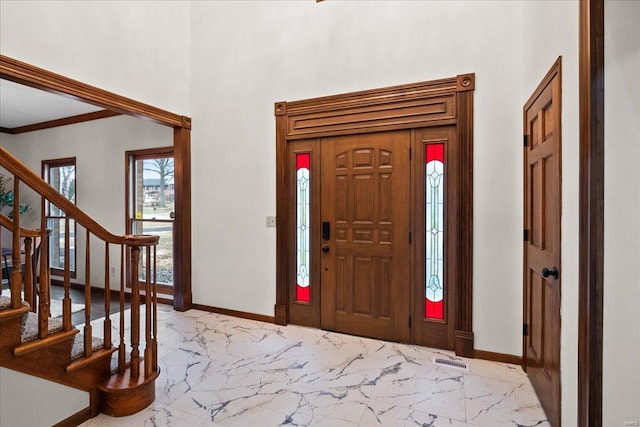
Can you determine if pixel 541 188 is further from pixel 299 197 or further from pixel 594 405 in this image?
pixel 299 197

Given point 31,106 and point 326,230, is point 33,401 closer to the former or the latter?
point 326,230

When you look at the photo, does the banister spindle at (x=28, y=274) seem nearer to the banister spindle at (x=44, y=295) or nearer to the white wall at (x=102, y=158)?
the banister spindle at (x=44, y=295)

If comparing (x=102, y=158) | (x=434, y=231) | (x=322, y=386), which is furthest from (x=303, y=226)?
(x=102, y=158)

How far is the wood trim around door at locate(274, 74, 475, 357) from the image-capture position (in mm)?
2811

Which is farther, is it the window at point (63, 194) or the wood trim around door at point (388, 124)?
the window at point (63, 194)

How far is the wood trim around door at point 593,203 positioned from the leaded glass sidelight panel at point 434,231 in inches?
63.0

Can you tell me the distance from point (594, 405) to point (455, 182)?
6.11ft

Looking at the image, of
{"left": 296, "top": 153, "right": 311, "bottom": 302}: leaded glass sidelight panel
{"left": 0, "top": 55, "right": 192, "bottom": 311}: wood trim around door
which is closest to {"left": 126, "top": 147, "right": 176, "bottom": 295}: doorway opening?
{"left": 0, "top": 55, "right": 192, "bottom": 311}: wood trim around door

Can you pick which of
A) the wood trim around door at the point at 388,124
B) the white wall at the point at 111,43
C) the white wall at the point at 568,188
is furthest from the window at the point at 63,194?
the white wall at the point at 568,188

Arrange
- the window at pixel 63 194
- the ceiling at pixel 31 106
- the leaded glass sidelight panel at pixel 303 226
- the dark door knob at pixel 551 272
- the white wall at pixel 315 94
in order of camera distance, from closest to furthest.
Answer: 1. the dark door knob at pixel 551 272
2. the white wall at pixel 315 94
3. the leaded glass sidelight panel at pixel 303 226
4. the ceiling at pixel 31 106
5. the window at pixel 63 194

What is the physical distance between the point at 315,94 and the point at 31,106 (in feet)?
14.1

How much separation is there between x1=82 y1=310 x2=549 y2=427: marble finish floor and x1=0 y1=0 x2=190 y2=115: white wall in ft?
8.48

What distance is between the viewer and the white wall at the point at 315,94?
8.93ft

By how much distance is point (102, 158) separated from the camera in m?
5.04
